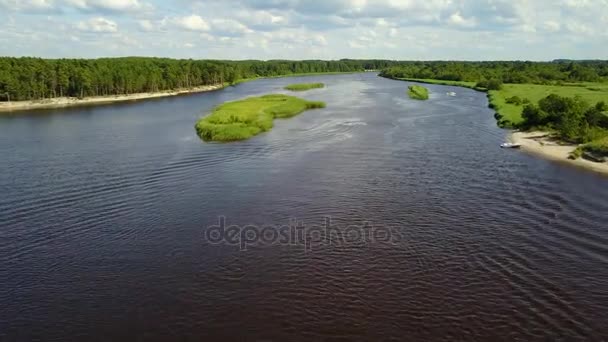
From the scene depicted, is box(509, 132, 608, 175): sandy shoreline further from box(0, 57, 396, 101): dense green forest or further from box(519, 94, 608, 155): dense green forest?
box(0, 57, 396, 101): dense green forest

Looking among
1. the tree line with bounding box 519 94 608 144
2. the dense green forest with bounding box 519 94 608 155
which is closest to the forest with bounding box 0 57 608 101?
Result: the tree line with bounding box 519 94 608 144

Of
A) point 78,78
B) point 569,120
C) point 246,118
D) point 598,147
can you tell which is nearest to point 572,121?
point 569,120

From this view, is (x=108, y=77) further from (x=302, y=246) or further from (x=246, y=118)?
(x=302, y=246)

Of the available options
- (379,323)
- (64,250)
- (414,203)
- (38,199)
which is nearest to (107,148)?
(38,199)

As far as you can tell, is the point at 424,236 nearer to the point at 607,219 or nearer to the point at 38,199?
the point at 607,219

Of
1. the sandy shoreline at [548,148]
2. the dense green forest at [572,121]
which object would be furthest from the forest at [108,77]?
the sandy shoreline at [548,148]
